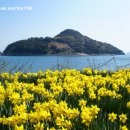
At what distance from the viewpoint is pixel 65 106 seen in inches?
166

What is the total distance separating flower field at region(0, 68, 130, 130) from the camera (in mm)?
3967

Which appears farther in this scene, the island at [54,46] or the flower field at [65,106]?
the island at [54,46]

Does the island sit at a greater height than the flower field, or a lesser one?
greater

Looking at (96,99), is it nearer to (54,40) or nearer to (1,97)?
(1,97)

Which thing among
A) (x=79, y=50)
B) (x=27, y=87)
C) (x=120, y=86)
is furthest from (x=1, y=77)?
(x=79, y=50)

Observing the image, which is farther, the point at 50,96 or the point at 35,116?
the point at 50,96

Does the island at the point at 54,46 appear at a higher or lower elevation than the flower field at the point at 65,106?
higher

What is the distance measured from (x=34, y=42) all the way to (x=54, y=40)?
1916 centimetres

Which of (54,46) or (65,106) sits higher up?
(54,46)

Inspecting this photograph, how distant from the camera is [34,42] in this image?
136 m

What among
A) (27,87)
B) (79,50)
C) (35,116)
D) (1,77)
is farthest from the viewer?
(79,50)

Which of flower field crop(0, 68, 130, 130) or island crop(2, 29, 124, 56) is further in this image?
island crop(2, 29, 124, 56)

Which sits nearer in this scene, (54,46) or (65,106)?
(65,106)

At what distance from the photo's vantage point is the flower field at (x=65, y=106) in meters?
3.97
